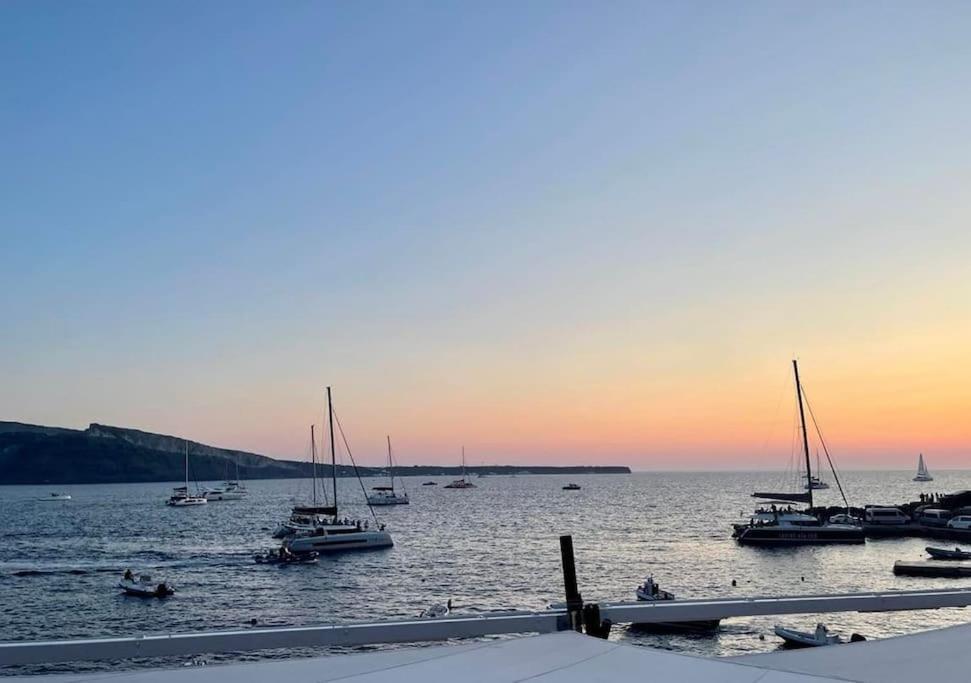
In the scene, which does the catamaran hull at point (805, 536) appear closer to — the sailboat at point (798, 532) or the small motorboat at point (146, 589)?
the sailboat at point (798, 532)

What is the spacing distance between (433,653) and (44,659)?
359 cm

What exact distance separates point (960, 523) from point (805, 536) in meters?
15.2

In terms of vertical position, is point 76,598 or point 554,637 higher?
point 554,637

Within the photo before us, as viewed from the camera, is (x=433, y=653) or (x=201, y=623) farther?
(x=201, y=623)

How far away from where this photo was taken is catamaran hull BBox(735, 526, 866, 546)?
195 ft

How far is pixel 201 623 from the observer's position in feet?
112

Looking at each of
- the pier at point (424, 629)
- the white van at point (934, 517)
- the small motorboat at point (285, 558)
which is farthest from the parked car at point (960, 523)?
the pier at point (424, 629)

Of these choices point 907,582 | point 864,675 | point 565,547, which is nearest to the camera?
point 864,675

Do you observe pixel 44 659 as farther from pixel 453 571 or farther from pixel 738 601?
pixel 453 571

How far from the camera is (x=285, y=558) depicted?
53156mm

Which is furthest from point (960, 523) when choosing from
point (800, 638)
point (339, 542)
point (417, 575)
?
point (339, 542)

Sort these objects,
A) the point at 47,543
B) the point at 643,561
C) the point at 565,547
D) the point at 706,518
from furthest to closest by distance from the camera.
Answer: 1. the point at 706,518
2. the point at 47,543
3. the point at 643,561
4. the point at 565,547

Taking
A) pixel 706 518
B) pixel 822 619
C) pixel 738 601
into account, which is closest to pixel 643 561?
pixel 822 619

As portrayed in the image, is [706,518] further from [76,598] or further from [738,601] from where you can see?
[738,601]
